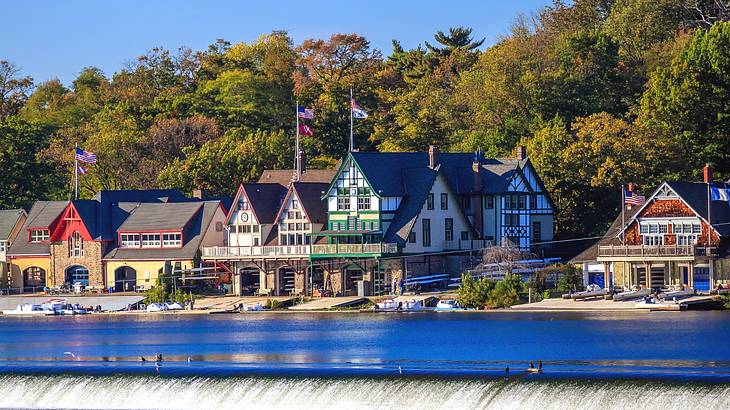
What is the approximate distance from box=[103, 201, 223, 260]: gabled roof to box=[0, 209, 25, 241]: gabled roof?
355 inches

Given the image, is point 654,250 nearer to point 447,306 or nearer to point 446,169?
point 447,306

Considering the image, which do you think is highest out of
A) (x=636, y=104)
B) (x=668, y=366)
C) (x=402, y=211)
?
(x=636, y=104)

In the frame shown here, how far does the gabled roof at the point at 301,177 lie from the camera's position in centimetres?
11050

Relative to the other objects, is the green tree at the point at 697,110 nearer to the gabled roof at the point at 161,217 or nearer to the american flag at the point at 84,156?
the gabled roof at the point at 161,217

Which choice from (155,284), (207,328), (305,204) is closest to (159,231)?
(155,284)

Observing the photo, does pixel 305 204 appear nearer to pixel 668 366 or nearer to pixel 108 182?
pixel 108 182

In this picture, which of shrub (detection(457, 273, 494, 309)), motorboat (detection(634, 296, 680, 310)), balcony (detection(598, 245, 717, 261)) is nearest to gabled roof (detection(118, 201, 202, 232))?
shrub (detection(457, 273, 494, 309))

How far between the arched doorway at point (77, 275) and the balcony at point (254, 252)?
1054 cm

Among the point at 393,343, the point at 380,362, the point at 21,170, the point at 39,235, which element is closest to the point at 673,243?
the point at 393,343

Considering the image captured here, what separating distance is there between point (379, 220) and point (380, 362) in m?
35.4

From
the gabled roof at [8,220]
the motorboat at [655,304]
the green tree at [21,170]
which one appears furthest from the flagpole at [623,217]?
the green tree at [21,170]

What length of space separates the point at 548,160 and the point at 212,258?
20995 millimetres

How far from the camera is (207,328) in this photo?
89.9m

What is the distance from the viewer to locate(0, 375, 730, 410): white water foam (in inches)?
2101
